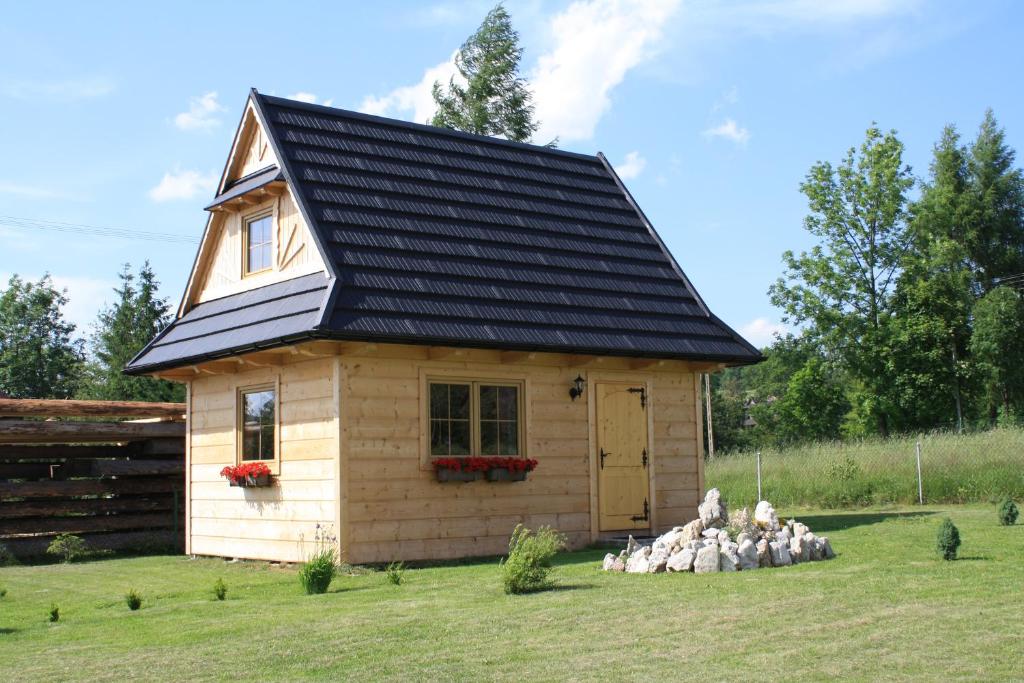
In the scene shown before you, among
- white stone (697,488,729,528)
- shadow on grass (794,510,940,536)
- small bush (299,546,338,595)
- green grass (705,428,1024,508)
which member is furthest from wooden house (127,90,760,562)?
green grass (705,428,1024,508)

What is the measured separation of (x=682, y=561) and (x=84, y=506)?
1081cm

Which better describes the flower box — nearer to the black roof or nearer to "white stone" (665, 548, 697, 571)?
the black roof

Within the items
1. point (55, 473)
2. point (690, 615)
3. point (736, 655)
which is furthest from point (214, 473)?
point (736, 655)

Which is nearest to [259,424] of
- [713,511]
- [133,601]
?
[133,601]

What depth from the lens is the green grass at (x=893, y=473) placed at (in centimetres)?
2127

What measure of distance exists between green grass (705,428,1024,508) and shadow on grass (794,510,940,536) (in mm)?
3183

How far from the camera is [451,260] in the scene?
14.5 m

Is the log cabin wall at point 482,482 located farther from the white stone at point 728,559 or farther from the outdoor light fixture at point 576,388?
the white stone at point 728,559

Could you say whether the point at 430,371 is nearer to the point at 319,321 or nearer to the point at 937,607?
the point at 319,321

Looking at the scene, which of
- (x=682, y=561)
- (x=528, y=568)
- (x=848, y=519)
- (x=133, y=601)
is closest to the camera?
(x=528, y=568)

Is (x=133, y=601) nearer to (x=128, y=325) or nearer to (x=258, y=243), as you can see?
(x=258, y=243)

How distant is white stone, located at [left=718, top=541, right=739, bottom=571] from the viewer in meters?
10.7

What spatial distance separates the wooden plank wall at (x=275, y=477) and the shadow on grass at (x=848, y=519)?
6961 millimetres

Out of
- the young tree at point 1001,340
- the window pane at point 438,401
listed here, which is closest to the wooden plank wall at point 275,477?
the window pane at point 438,401
